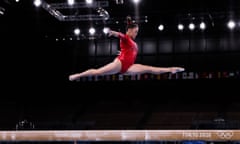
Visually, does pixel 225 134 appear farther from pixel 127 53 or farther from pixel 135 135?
pixel 127 53

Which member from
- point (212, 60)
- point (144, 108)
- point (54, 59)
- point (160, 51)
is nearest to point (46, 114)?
point (54, 59)

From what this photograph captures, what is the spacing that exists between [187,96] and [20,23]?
8.94 metres

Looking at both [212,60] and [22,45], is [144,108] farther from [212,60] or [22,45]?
[22,45]

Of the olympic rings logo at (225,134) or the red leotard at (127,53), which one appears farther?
the olympic rings logo at (225,134)

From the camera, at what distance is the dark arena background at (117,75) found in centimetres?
1720

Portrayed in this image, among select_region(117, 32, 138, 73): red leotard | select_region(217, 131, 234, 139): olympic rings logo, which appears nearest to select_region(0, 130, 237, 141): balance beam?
select_region(217, 131, 234, 139): olympic rings logo

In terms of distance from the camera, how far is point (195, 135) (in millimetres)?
7324

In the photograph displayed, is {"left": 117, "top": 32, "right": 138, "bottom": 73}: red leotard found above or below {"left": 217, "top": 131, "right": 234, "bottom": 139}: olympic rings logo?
above

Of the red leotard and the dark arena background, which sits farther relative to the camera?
the dark arena background

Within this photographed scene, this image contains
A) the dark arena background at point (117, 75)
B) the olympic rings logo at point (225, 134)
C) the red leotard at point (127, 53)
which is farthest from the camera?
the dark arena background at point (117, 75)

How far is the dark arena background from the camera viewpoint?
17.2 meters

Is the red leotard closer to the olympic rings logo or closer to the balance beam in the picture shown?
the balance beam

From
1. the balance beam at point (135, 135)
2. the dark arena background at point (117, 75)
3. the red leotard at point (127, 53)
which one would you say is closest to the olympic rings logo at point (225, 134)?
the balance beam at point (135, 135)

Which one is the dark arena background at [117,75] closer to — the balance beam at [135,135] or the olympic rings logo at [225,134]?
the balance beam at [135,135]
